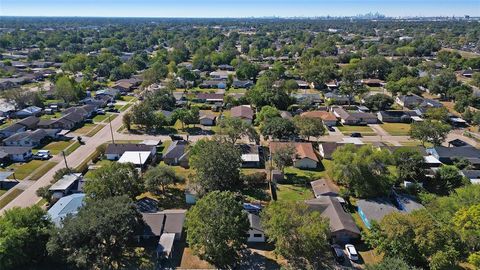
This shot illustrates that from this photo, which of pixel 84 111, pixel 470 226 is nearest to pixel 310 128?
pixel 470 226

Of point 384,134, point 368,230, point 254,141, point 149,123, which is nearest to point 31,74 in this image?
point 149,123

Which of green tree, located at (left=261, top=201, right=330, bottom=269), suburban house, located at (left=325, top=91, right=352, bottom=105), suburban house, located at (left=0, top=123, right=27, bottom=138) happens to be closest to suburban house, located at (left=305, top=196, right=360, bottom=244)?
green tree, located at (left=261, top=201, right=330, bottom=269)

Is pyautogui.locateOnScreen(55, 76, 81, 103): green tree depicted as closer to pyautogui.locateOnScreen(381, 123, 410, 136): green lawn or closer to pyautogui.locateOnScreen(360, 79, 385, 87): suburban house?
pyautogui.locateOnScreen(381, 123, 410, 136): green lawn

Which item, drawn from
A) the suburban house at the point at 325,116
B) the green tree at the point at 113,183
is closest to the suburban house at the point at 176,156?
the green tree at the point at 113,183

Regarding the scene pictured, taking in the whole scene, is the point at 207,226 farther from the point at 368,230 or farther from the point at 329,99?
the point at 329,99

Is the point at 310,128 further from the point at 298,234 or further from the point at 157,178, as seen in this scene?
the point at 298,234

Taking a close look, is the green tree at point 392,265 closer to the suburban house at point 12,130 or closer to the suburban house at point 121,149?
the suburban house at point 121,149
